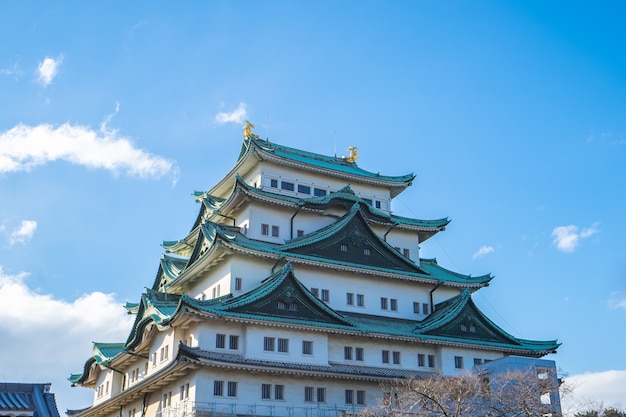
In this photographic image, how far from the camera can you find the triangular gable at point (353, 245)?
46.9 meters

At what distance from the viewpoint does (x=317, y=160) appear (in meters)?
56.0

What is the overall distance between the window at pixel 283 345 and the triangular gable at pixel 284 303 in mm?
1306

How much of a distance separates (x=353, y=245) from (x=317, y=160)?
10038 millimetres

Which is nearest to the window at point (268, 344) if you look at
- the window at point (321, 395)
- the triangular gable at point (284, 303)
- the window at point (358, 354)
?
the triangular gable at point (284, 303)

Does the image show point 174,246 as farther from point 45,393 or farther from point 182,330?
point 45,393

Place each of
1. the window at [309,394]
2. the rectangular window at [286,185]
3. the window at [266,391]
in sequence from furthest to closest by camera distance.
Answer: the rectangular window at [286,185] → the window at [309,394] → the window at [266,391]

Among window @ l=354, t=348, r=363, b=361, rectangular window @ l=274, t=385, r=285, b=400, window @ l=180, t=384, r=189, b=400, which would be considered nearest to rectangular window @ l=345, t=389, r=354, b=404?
window @ l=354, t=348, r=363, b=361

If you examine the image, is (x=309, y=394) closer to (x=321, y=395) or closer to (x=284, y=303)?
(x=321, y=395)

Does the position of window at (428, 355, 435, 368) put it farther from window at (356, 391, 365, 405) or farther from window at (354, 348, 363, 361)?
window at (356, 391, 365, 405)

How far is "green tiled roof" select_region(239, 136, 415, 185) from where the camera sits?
5247 cm

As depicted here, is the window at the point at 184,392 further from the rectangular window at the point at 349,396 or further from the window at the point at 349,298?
the window at the point at 349,298

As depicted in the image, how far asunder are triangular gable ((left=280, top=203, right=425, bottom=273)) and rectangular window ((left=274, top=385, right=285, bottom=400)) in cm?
926

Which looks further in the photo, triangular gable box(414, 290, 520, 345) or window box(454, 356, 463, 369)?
triangular gable box(414, 290, 520, 345)

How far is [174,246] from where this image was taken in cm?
5791
